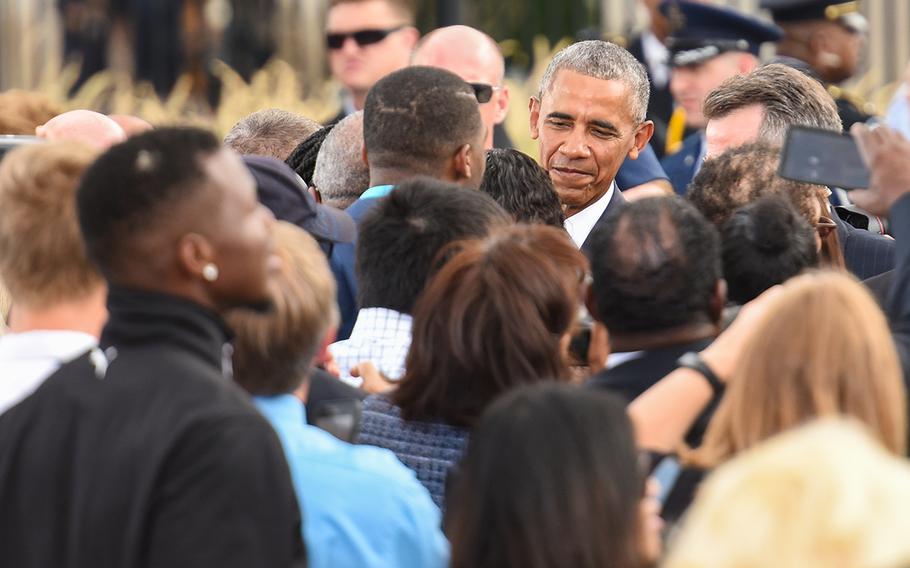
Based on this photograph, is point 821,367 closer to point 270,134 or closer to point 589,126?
Result: point 589,126

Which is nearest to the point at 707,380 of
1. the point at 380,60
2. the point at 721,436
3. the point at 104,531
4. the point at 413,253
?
the point at 721,436

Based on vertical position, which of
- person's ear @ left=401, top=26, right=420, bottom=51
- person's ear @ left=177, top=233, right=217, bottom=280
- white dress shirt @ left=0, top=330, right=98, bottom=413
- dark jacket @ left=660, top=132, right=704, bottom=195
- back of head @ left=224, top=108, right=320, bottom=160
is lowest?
dark jacket @ left=660, top=132, right=704, bottom=195

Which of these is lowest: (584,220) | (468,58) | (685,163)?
(685,163)

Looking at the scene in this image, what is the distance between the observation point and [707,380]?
9.59 ft

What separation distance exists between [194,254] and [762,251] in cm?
145

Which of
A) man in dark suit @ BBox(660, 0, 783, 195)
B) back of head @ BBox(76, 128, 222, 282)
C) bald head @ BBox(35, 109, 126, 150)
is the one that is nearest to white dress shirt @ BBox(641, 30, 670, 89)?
man in dark suit @ BBox(660, 0, 783, 195)

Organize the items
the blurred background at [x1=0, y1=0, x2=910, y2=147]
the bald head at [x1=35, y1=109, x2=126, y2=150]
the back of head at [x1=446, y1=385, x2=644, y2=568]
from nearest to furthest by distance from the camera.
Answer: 1. the back of head at [x1=446, y1=385, x2=644, y2=568]
2. the bald head at [x1=35, y1=109, x2=126, y2=150]
3. the blurred background at [x1=0, y1=0, x2=910, y2=147]

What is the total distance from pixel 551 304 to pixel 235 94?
6198 mm

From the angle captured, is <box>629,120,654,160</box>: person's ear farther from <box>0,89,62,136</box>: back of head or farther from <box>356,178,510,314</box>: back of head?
<box>0,89,62,136</box>: back of head

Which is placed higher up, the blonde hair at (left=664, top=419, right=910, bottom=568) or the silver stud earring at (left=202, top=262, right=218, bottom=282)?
the blonde hair at (left=664, top=419, right=910, bottom=568)

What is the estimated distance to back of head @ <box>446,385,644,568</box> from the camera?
7.30 feet

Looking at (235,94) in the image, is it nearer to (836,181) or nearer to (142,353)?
(836,181)

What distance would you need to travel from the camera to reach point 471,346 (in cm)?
310

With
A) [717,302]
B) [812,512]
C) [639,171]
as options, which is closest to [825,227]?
[717,302]
